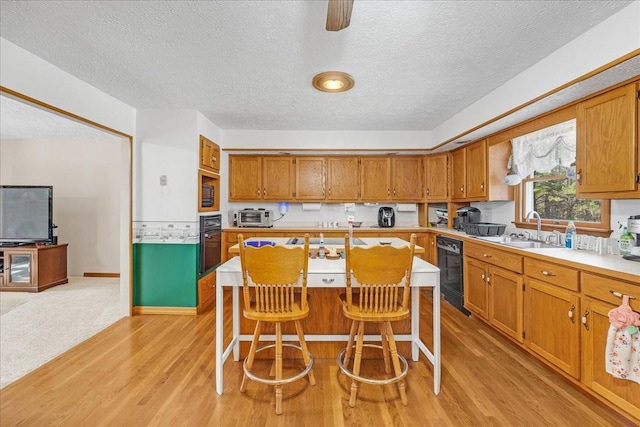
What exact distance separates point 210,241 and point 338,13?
3.24 metres

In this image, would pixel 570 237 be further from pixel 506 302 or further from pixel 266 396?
pixel 266 396

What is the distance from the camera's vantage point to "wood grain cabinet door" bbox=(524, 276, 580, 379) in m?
1.94

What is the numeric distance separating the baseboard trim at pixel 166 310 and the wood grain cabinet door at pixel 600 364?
356cm

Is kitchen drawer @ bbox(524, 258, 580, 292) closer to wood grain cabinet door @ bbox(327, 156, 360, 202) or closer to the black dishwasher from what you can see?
the black dishwasher

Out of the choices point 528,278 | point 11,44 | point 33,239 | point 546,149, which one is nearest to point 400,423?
point 528,278

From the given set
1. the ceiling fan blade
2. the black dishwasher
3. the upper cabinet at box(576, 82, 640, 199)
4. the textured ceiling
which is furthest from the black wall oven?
the upper cabinet at box(576, 82, 640, 199)

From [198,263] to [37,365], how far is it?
1554 millimetres

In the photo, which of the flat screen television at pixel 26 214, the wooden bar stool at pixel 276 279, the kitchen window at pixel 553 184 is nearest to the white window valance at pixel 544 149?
the kitchen window at pixel 553 184

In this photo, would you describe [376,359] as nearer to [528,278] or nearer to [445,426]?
[445,426]

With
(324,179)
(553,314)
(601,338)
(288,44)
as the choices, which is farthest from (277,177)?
(601,338)

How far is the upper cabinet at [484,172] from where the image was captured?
11.3 ft

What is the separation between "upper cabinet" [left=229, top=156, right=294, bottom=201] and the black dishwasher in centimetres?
239

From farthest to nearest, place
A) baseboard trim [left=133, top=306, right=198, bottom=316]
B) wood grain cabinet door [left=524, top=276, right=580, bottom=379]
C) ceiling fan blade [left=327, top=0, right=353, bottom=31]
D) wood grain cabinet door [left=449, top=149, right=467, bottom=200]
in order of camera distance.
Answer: wood grain cabinet door [left=449, top=149, right=467, bottom=200] → baseboard trim [left=133, top=306, right=198, bottom=316] → wood grain cabinet door [left=524, top=276, right=580, bottom=379] → ceiling fan blade [left=327, top=0, right=353, bottom=31]

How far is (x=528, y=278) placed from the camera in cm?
238
